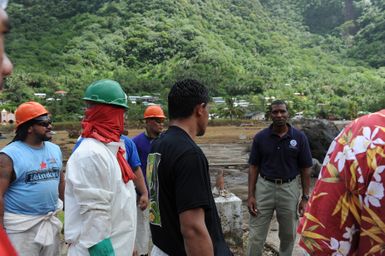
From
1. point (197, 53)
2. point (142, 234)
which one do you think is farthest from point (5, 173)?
point (197, 53)

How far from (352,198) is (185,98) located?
3.81 ft

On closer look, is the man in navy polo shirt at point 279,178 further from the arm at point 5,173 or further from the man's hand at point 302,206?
the arm at point 5,173

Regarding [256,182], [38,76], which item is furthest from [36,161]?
[38,76]

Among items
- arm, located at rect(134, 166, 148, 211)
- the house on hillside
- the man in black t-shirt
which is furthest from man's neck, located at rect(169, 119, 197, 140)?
the house on hillside

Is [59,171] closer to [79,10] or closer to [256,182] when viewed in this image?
[256,182]

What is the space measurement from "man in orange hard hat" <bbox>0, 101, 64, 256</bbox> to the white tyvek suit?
770mm

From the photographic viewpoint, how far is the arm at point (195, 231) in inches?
80.5

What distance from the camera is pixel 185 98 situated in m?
2.29

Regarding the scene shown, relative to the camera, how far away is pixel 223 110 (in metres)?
53.3

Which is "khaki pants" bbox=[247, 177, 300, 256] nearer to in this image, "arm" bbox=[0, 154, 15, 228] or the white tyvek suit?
the white tyvek suit

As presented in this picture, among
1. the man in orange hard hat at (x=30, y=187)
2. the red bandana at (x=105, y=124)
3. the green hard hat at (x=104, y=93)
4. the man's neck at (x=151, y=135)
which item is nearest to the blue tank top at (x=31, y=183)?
the man in orange hard hat at (x=30, y=187)

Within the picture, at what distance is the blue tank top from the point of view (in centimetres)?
296

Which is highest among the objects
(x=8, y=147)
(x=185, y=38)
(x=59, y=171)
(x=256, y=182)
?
(x=185, y=38)

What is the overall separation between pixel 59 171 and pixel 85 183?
45.7 inches
